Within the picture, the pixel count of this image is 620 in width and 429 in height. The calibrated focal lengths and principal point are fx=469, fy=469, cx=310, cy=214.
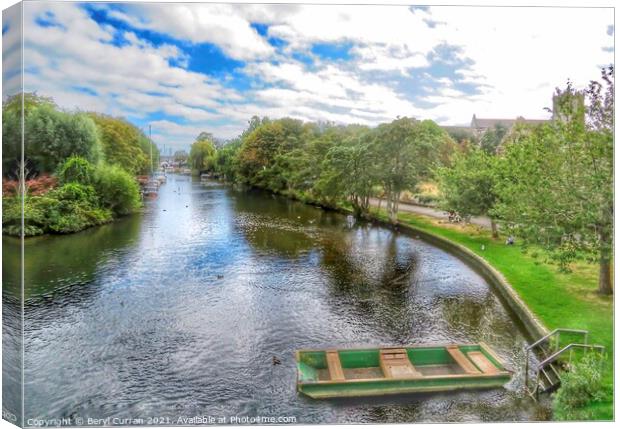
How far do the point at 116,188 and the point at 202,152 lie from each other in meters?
2.64

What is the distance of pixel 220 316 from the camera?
9.00m

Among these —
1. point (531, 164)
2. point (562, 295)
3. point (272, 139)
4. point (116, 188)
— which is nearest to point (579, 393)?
point (562, 295)

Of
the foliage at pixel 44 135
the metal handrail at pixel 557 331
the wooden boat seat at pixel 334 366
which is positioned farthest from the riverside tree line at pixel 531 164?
the wooden boat seat at pixel 334 366

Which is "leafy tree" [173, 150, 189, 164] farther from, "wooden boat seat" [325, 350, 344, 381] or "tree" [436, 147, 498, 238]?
"tree" [436, 147, 498, 238]

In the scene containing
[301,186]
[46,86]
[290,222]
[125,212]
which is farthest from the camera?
[301,186]

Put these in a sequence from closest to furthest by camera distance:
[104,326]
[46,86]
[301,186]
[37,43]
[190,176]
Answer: [37,43] → [46,86] → [104,326] → [190,176] → [301,186]

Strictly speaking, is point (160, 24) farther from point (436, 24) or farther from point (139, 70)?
point (436, 24)

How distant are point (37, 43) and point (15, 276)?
3.22 meters

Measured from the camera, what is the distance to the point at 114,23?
267 inches

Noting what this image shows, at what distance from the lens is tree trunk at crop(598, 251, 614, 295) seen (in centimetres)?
794

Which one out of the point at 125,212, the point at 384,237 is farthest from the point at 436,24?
the point at 384,237

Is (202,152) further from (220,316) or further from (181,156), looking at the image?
(220,316)

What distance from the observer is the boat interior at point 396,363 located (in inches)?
281

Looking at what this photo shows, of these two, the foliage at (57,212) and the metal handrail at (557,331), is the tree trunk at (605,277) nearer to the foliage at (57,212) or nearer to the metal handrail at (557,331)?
the metal handrail at (557,331)
